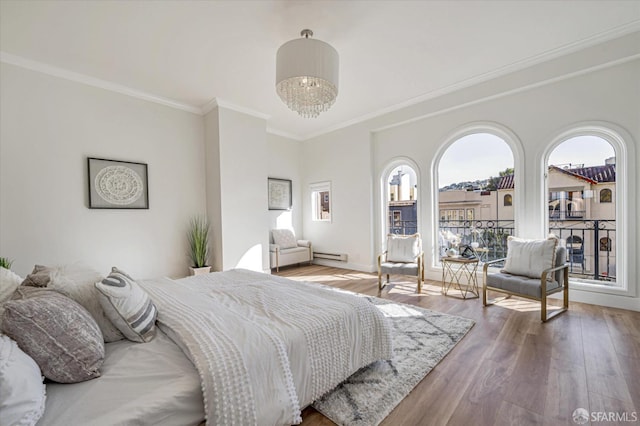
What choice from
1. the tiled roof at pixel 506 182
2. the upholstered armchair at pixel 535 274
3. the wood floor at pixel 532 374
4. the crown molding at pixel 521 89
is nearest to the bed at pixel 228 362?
the wood floor at pixel 532 374

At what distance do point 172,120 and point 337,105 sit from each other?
8.96ft

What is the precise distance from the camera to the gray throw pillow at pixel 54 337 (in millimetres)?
1059

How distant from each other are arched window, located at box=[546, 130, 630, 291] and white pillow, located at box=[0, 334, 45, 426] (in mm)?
4772

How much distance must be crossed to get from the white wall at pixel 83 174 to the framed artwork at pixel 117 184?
0.09 meters

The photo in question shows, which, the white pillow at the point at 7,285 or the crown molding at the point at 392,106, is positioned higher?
the crown molding at the point at 392,106

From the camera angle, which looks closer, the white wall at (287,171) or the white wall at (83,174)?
the white wall at (83,174)

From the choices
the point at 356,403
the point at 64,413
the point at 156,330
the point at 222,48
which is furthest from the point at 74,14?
the point at 356,403

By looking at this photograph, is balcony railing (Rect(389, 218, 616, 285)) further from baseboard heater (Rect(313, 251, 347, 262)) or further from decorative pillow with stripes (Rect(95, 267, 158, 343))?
decorative pillow with stripes (Rect(95, 267, 158, 343))

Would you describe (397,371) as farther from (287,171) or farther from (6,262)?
(287,171)

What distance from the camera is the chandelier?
8.19 feet

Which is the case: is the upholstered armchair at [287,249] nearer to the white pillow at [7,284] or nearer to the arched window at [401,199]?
the arched window at [401,199]

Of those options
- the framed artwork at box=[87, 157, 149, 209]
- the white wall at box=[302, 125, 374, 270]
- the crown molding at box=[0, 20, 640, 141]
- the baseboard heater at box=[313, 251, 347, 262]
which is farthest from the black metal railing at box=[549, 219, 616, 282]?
the framed artwork at box=[87, 157, 149, 209]

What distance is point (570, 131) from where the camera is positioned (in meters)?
3.33

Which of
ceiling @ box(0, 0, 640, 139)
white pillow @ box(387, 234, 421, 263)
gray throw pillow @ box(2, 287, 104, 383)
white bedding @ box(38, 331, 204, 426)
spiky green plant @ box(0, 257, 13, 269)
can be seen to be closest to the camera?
white bedding @ box(38, 331, 204, 426)
